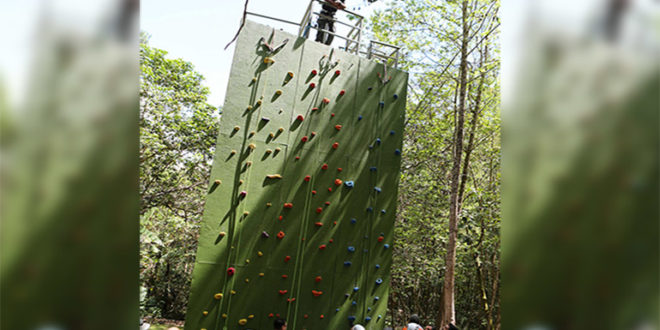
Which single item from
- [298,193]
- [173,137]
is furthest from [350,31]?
[173,137]

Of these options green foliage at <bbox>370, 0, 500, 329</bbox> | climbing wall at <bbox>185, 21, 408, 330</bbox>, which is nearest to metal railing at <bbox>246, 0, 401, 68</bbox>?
climbing wall at <bbox>185, 21, 408, 330</bbox>

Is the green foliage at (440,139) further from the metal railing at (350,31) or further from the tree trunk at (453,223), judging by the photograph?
the metal railing at (350,31)

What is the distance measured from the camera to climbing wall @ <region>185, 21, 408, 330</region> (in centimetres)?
494

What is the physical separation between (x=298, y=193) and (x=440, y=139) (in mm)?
6794

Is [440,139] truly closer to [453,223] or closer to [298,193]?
[453,223]

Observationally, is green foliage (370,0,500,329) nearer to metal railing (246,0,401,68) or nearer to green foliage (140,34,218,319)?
metal railing (246,0,401,68)

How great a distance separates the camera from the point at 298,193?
5473 mm
